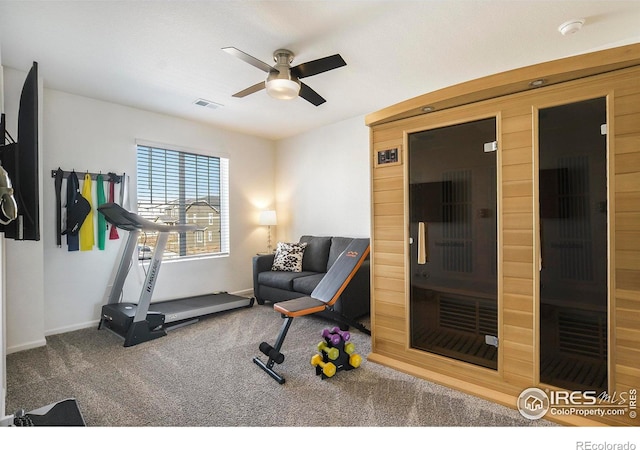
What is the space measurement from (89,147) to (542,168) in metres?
4.37

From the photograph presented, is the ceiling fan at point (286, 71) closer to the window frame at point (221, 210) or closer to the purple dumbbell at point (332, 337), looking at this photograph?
the purple dumbbell at point (332, 337)

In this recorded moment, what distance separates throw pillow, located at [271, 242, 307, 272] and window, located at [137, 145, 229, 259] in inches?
36.6

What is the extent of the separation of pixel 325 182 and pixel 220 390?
10.8 feet

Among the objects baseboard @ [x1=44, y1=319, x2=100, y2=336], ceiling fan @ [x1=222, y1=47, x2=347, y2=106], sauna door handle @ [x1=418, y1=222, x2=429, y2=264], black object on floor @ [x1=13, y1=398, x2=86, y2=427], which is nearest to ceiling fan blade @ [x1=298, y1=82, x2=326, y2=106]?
ceiling fan @ [x1=222, y1=47, x2=347, y2=106]

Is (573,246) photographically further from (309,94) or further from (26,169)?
(26,169)

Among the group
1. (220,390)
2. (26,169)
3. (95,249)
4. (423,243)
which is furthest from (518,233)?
(95,249)

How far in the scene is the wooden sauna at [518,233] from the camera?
1714mm

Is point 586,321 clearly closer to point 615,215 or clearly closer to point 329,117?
point 615,215

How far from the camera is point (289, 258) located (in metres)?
4.45

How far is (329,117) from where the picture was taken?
440 cm

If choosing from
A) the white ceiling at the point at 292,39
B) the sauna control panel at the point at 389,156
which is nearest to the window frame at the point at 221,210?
the white ceiling at the point at 292,39

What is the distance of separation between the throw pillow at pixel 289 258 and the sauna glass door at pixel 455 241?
7.20ft
